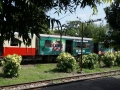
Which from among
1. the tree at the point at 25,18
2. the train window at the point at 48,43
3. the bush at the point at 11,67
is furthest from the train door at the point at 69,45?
the tree at the point at 25,18

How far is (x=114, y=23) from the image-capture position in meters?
8.92

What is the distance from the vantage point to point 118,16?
8430 mm

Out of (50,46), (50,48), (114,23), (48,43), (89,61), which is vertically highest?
(114,23)

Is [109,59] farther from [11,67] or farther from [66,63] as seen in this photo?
[11,67]

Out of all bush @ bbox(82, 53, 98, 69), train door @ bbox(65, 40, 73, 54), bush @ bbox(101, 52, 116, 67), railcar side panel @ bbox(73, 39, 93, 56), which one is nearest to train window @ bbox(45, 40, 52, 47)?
train door @ bbox(65, 40, 73, 54)

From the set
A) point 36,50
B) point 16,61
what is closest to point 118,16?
point 16,61

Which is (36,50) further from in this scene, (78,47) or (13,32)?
(13,32)

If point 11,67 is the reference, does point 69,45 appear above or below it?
above

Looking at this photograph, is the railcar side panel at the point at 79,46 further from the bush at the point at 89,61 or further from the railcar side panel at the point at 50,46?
the bush at the point at 89,61

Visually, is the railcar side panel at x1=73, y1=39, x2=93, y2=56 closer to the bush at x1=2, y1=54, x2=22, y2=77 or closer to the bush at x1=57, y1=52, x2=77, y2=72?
the bush at x1=57, y1=52, x2=77, y2=72

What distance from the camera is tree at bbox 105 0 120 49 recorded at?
838 centimetres

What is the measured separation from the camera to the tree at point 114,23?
27.5 ft

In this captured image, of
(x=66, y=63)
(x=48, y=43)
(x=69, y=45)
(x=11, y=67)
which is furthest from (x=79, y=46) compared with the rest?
(x=11, y=67)

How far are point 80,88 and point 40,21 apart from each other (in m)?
8.12
